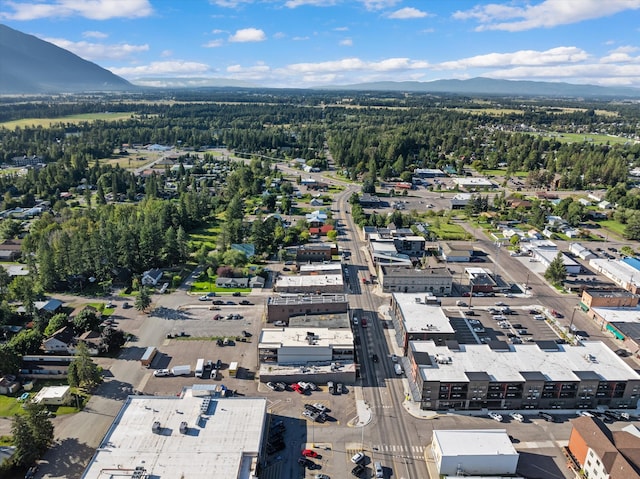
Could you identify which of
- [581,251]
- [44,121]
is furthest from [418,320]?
[44,121]


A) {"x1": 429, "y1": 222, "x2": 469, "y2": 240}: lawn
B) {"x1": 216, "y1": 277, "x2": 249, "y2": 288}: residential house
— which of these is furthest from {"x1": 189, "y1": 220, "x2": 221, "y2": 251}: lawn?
{"x1": 429, "y1": 222, "x2": 469, "y2": 240}: lawn

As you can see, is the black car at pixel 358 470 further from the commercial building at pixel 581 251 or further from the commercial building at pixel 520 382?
the commercial building at pixel 581 251

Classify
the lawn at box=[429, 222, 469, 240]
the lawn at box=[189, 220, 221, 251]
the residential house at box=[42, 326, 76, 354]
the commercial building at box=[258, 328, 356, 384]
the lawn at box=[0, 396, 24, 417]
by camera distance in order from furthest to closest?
the lawn at box=[429, 222, 469, 240]
the lawn at box=[189, 220, 221, 251]
the residential house at box=[42, 326, 76, 354]
the commercial building at box=[258, 328, 356, 384]
the lawn at box=[0, 396, 24, 417]

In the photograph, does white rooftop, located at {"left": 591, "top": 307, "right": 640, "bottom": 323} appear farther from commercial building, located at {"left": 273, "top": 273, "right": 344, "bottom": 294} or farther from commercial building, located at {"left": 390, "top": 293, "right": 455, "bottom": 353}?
commercial building, located at {"left": 273, "top": 273, "right": 344, "bottom": 294}

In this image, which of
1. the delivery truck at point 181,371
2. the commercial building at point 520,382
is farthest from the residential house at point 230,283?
the commercial building at point 520,382

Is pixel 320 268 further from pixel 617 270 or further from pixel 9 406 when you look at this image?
pixel 617 270
